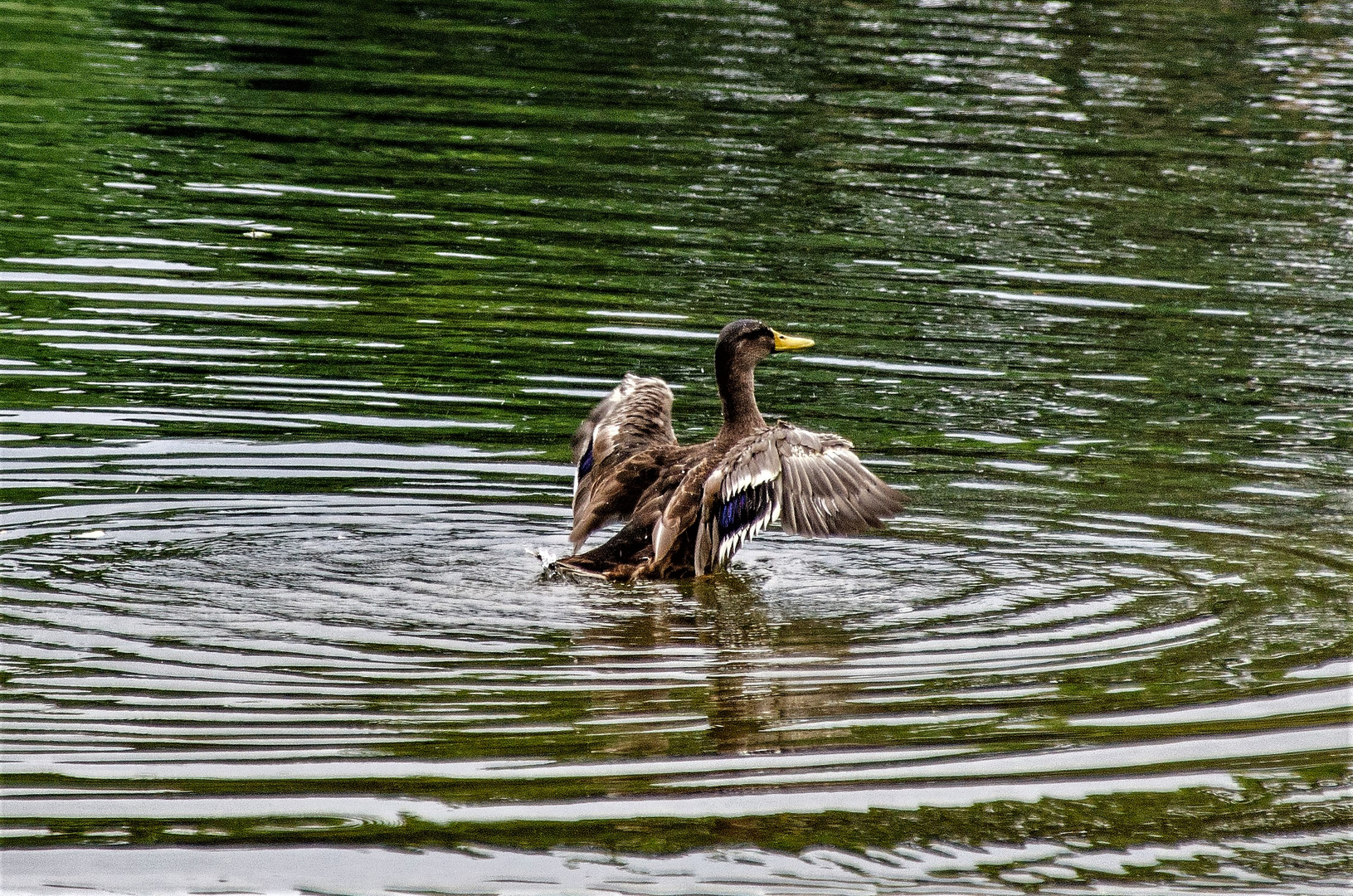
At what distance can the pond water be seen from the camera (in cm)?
590

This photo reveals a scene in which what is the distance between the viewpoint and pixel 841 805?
6023 millimetres

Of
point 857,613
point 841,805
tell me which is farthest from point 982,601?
point 841,805

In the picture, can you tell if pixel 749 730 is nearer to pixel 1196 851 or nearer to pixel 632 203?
pixel 1196 851

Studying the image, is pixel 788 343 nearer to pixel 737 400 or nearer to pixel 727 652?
pixel 737 400

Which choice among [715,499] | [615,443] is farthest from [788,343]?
[715,499]

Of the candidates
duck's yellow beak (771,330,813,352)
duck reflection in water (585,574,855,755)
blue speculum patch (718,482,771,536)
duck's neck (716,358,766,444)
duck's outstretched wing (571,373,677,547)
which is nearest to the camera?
duck reflection in water (585,574,855,755)

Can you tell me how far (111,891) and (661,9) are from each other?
85.1 feet

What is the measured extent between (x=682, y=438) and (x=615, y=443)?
61.1 inches

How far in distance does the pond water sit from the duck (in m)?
0.21

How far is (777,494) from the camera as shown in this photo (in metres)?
9.03

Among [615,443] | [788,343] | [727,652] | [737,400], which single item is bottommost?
[727,652]

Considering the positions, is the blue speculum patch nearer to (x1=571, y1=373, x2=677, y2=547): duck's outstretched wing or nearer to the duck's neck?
(x1=571, y1=373, x2=677, y2=547): duck's outstretched wing

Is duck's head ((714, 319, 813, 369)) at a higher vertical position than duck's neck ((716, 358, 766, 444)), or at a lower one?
higher

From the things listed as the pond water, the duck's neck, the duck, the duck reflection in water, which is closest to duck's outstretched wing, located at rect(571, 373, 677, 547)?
the duck
